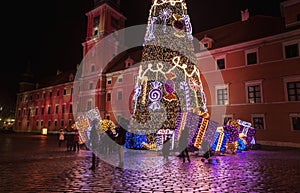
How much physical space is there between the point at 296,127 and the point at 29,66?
229 feet

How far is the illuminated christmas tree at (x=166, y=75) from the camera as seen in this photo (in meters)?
13.2

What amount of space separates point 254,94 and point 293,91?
333cm

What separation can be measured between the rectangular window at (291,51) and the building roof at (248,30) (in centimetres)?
188

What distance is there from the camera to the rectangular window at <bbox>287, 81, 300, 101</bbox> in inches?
712

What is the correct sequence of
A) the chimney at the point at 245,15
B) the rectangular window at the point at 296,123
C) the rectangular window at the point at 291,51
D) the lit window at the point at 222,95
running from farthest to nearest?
the chimney at the point at 245,15
the lit window at the point at 222,95
the rectangular window at the point at 291,51
the rectangular window at the point at 296,123

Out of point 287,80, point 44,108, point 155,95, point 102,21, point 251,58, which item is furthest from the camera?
point 44,108

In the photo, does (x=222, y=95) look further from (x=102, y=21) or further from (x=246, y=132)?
(x=102, y=21)

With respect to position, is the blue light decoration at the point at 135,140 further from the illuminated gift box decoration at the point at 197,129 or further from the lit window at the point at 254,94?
the lit window at the point at 254,94

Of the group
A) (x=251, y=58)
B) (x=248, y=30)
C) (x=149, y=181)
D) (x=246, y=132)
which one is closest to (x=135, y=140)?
(x=246, y=132)

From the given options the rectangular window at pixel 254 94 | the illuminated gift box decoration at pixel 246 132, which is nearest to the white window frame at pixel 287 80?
the rectangular window at pixel 254 94

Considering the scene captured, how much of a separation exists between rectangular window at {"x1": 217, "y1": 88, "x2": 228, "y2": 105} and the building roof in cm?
522

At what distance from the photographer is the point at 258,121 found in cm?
2023

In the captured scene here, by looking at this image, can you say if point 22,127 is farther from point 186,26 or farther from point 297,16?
point 297,16

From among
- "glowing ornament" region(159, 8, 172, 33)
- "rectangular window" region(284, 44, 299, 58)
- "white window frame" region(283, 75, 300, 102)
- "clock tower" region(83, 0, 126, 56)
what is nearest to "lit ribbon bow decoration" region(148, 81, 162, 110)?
"glowing ornament" region(159, 8, 172, 33)
